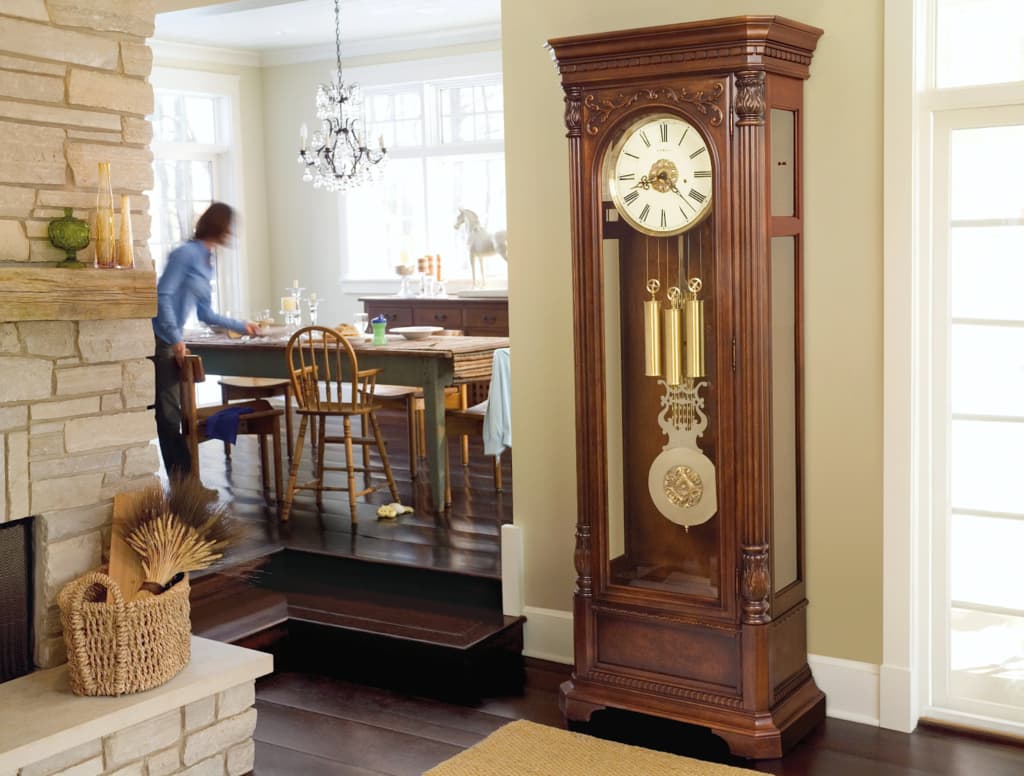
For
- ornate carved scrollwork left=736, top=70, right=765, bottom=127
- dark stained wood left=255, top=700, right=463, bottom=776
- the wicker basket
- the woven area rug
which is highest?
Answer: ornate carved scrollwork left=736, top=70, right=765, bottom=127

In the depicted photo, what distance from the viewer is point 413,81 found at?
362 inches

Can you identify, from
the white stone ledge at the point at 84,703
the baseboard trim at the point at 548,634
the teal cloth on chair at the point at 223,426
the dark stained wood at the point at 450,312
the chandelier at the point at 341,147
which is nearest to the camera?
the white stone ledge at the point at 84,703

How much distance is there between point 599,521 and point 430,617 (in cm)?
99

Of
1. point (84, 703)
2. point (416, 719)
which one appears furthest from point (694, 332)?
point (84, 703)

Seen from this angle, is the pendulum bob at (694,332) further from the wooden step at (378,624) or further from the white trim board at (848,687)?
the wooden step at (378,624)

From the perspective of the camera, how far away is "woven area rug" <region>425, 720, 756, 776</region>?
3.30 meters

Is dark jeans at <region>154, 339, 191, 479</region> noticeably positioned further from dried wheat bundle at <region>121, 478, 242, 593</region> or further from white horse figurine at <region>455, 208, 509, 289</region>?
white horse figurine at <region>455, 208, 509, 289</region>

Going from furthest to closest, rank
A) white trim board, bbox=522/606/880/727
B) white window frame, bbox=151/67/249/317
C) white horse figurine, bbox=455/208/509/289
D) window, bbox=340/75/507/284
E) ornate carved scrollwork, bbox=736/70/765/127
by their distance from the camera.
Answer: white window frame, bbox=151/67/249/317 → window, bbox=340/75/507/284 → white horse figurine, bbox=455/208/509/289 → white trim board, bbox=522/606/880/727 → ornate carved scrollwork, bbox=736/70/765/127

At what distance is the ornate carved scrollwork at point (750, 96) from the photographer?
323 centimetres

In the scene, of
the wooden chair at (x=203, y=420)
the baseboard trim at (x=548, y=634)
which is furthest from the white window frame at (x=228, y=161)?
the baseboard trim at (x=548, y=634)

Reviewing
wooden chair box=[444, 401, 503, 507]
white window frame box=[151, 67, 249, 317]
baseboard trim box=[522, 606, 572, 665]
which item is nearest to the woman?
wooden chair box=[444, 401, 503, 507]

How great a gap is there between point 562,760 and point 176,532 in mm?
1306

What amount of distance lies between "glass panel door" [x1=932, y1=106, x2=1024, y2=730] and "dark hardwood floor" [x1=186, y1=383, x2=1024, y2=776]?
26 cm

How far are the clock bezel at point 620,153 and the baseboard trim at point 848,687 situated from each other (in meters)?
1.45
